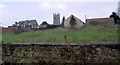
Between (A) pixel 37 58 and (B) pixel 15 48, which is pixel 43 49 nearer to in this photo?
(A) pixel 37 58

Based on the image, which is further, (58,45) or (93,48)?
(58,45)

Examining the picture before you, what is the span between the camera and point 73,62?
6.00 metres

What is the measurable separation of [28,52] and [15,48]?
0.90 metres

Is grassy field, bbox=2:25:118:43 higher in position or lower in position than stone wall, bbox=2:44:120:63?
higher

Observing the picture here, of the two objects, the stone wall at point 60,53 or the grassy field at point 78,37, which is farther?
the grassy field at point 78,37

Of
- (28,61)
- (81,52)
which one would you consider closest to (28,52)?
(28,61)

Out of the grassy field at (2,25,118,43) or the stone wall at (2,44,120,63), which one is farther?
the grassy field at (2,25,118,43)

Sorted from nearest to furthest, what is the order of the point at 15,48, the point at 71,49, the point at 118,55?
the point at 118,55
the point at 71,49
the point at 15,48

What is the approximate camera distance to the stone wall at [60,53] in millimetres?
5902

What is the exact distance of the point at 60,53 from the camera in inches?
254

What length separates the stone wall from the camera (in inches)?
232

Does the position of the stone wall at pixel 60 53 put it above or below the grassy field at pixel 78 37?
below

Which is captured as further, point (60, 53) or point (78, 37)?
point (78, 37)

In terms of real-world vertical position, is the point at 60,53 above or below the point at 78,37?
below
